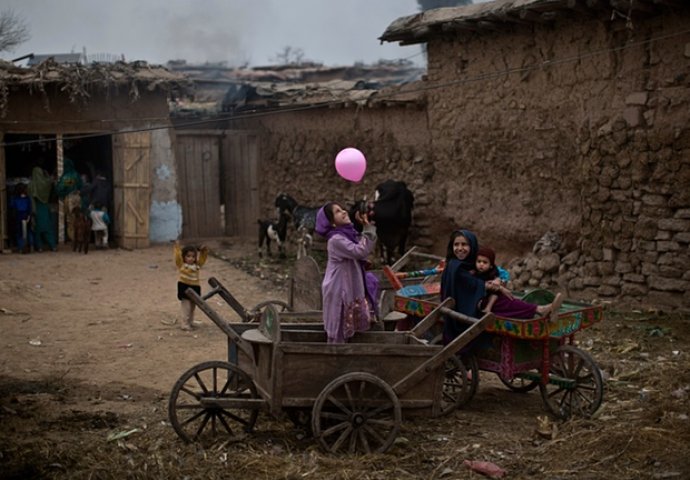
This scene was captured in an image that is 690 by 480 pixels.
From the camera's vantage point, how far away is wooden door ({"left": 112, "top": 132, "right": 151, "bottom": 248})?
16828mm

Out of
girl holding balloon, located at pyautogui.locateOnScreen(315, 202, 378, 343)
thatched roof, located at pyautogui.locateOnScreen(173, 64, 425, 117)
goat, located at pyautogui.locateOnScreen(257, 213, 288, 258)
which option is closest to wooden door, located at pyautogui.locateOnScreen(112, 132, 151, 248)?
thatched roof, located at pyautogui.locateOnScreen(173, 64, 425, 117)

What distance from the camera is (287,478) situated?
5.37 meters

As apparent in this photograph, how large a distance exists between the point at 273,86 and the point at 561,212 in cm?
874

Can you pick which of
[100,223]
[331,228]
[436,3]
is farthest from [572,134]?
[436,3]

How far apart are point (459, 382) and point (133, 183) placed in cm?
1109

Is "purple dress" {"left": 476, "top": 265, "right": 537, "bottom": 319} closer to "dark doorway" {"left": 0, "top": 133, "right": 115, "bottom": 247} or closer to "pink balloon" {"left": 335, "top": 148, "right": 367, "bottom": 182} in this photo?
"pink balloon" {"left": 335, "top": 148, "right": 367, "bottom": 182}

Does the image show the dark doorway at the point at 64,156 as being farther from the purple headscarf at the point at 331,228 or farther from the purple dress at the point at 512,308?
the purple dress at the point at 512,308

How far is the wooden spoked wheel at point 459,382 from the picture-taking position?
666 centimetres

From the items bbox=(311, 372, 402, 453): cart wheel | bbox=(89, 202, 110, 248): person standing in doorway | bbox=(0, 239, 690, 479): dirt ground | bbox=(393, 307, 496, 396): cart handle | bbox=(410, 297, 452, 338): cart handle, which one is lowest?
bbox=(0, 239, 690, 479): dirt ground

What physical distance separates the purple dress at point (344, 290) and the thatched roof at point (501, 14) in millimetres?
5309

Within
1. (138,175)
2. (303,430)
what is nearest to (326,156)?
(138,175)

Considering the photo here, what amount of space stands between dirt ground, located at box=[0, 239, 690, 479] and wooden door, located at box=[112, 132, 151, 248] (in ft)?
17.8

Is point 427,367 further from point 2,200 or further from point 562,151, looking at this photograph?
point 2,200

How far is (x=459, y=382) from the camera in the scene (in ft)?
23.5
